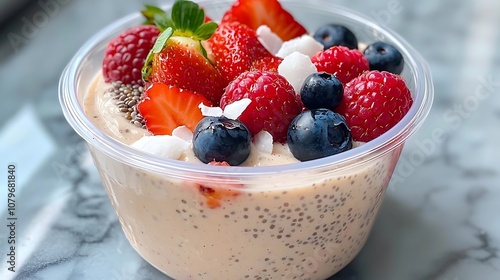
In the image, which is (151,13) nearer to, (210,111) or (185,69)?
(185,69)

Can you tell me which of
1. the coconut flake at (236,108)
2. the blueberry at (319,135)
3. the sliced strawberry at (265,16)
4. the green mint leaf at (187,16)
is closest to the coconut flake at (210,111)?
the coconut flake at (236,108)

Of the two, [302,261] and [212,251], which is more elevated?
[212,251]

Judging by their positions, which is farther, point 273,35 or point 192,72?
point 273,35

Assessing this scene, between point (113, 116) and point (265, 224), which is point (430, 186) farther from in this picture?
point (113, 116)

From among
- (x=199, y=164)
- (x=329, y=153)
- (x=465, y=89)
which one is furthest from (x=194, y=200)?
(x=465, y=89)

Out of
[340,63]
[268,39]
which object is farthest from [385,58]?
[268,39]

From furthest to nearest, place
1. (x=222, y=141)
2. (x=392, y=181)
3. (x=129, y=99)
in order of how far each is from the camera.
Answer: (x=392, y=181), (x=129, y=99), (x=222, y=141)
